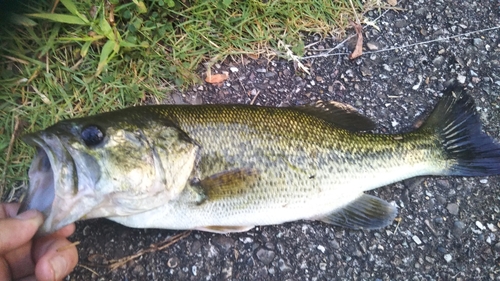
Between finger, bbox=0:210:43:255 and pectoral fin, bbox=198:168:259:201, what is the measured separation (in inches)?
34.2

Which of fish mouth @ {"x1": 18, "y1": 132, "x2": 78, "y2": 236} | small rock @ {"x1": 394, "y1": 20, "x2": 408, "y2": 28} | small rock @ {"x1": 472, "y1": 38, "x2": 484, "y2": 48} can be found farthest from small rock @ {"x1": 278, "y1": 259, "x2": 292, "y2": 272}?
small rock @ {"x1": 472, "y1": 38, "x2": 484, "y2": 48}

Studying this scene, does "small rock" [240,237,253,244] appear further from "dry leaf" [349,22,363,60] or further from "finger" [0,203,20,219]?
"dry leaf" [349,22,363,60]

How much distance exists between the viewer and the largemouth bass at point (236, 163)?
2.09 metres

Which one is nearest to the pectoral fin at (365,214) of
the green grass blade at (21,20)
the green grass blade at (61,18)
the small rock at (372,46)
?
the small rock at (372,46)

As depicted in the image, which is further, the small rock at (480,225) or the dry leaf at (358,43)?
the dry leaf at (358,43)

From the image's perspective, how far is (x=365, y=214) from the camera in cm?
276

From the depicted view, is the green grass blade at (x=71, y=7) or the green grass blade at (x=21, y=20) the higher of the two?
the green grass blade at (x=71, y=7)

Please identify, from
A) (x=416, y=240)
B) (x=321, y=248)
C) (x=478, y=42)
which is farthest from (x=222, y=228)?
(x=478, y=42)

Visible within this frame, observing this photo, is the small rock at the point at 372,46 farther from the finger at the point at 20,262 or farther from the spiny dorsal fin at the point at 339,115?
the finger at the point at 20,262

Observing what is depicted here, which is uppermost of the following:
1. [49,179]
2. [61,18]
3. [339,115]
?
[339,115]

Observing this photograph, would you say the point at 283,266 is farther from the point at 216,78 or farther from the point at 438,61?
the point at 438,61

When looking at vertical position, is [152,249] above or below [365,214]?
below

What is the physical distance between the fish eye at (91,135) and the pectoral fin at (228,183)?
0.60m

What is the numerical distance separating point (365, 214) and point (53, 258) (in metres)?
1.91
